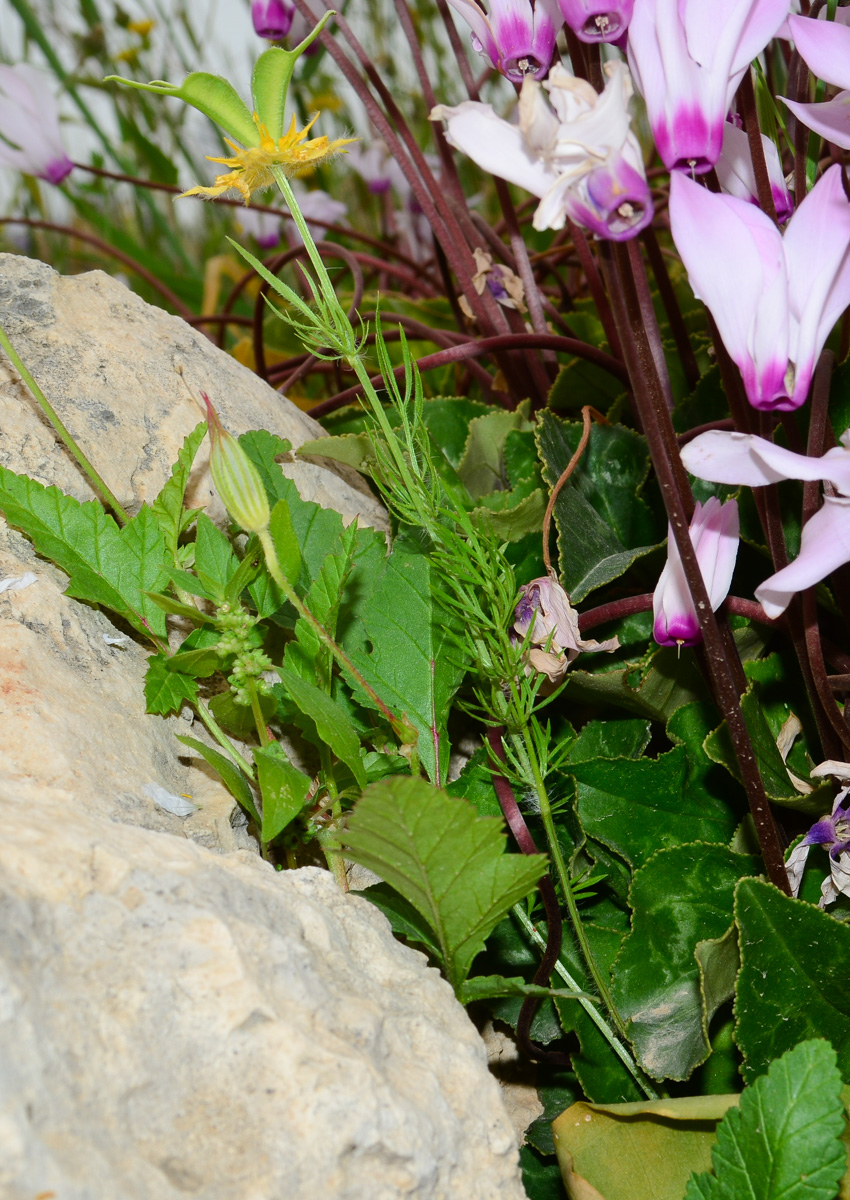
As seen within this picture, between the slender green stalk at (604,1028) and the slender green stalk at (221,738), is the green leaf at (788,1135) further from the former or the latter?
the slender green stalk at (221,738)

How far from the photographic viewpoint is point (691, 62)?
48 cm

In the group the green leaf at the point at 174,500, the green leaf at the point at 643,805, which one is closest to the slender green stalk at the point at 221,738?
the green leaf at the point at 174,500

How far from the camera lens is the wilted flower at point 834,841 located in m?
0.59

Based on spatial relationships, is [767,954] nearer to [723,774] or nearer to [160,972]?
[723,774]

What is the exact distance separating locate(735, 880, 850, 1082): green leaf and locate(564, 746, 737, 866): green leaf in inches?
4.8

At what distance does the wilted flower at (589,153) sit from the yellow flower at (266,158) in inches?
6.2

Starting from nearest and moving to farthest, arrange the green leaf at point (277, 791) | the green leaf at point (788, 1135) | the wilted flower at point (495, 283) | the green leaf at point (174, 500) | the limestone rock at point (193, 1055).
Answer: the limestone rock at point (193, 1055), the green leaf at point (788, 1135), the green leaf at point (277, 791), the green leaf at point (174, 500), the wilted flower at point (495, 283)

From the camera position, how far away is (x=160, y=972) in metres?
0.42

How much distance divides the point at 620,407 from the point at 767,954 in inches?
21.4

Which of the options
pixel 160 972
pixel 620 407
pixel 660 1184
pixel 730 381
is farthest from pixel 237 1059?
pixel 620 407

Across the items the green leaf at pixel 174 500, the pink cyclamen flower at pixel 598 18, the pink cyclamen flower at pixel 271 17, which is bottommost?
the green leaf at pixel 174 500

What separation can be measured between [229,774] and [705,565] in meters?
0.29

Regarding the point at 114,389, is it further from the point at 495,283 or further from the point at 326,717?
the point at 495,283

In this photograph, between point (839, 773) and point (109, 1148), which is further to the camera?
point (839, 773)
